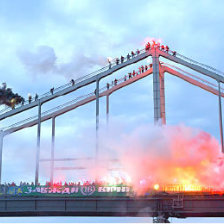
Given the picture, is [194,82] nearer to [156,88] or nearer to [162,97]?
[162,97]

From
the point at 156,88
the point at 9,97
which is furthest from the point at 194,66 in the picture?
the point at 9,97

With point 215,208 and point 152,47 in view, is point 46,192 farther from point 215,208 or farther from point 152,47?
point 152,47

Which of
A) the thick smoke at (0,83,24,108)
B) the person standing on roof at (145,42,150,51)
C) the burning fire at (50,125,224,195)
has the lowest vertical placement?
the burning fire at (50,125,224,195)

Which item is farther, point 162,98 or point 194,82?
point 162,98

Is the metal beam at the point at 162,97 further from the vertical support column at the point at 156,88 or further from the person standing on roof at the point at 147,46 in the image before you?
the person standing on roof at the point at 147,46

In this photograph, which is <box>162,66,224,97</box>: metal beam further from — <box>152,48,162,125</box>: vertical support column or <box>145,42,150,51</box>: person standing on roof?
<box>145,42,150,51</box>: person standing on roof

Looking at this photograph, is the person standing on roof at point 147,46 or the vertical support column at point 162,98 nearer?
the vertical support column at point 162,98

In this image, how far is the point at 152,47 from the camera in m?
65.7

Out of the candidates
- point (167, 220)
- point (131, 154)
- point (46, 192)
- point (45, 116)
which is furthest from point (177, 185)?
point (45, 116)

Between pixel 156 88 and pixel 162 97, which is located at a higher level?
pixel 156 88

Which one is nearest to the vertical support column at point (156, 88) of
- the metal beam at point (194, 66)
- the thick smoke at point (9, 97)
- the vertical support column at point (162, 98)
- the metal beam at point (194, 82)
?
the metal beam at point (194, 66)

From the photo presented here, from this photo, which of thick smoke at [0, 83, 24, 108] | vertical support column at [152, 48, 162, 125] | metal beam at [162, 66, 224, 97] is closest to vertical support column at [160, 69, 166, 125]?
metal beam at [162, 66, 224, 97]

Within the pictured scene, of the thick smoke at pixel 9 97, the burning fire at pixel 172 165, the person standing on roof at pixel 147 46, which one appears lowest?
the burning fire at pixel 172 165

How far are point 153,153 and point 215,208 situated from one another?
10.5 meters
